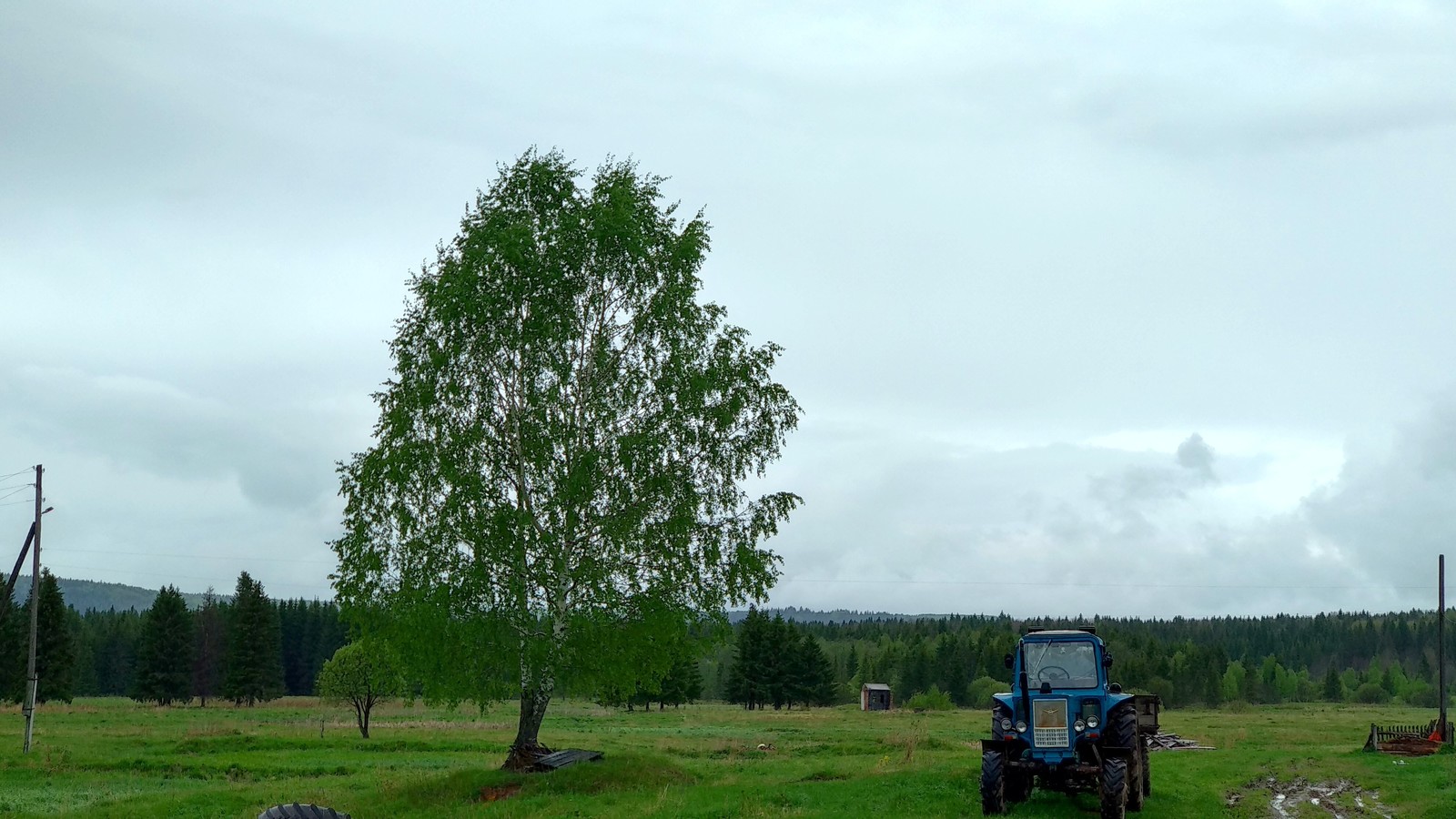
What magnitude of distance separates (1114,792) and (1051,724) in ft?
7.62

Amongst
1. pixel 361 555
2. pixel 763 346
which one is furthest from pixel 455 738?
pixel 763 346

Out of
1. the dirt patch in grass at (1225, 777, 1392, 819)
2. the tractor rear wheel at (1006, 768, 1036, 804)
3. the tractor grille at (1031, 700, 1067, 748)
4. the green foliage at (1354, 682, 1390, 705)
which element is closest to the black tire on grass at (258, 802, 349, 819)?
the tractor rear wheel at (1006, 768, 1036, 804)

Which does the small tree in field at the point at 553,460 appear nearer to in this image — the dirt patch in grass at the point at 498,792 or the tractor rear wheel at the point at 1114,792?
the dirt patch in grass at the point at 498,792

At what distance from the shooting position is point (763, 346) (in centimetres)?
3309

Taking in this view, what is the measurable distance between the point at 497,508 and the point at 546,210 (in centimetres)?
899

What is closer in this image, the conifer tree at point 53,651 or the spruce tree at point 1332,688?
the conifer tree at point 53,651

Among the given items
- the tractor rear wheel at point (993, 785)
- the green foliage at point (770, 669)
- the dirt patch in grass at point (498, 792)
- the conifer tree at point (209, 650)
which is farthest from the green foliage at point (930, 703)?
the tractor rear wheel at point (993, 785)

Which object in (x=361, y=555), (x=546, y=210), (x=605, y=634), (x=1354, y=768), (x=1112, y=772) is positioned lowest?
(x=1354, y=768)

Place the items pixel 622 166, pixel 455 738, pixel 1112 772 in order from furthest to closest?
pixel 455 738, pixel 622 166, pixel 1112 772

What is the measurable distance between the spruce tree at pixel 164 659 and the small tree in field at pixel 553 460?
8668 centimetres

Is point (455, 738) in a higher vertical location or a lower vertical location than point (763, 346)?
Answer: lower

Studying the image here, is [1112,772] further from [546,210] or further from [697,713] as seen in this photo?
[697,713]

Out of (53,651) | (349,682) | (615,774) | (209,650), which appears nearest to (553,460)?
(615,774)

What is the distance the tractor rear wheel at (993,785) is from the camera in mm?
21453
